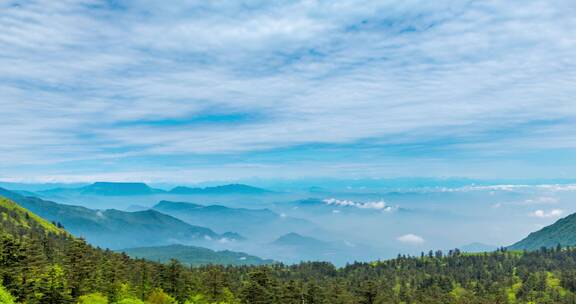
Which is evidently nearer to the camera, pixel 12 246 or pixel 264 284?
pixel 12 246

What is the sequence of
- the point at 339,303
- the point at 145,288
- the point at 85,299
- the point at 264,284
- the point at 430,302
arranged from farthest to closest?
1. the point at 430,302
2. the point at 339,303
3. the point at 145,288
4. the point at 264,284
5. the point at 85,299

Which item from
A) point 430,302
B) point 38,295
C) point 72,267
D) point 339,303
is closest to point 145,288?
point 72,267

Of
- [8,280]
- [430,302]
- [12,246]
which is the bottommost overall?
[430,302]

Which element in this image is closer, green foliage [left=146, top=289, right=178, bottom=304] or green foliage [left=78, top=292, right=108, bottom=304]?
green foliage [left=78, top=292, right=108, bottom=304]

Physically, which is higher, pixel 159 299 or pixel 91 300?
pixel 91 300

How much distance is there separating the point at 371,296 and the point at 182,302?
4271 centimetres

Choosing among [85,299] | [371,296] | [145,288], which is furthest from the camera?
[145,288]

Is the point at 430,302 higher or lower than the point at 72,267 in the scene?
lower

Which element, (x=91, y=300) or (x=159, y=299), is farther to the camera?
(x=159, y=299)

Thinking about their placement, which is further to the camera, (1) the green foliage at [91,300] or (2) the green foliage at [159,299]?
(2) the green foliage at [159,299]

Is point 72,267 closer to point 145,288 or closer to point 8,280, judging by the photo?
point 8,280

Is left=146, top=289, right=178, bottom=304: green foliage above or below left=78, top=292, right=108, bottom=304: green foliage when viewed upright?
below

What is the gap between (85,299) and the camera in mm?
69875

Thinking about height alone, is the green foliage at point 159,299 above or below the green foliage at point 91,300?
below
